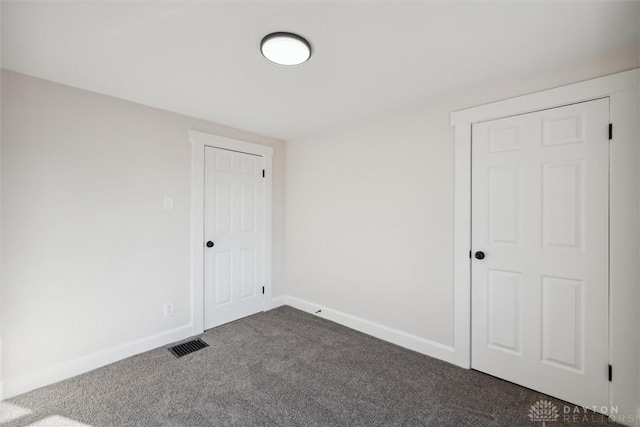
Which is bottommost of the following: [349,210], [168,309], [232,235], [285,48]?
[168,309]

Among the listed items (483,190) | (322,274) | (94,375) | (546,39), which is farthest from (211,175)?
(546,39)

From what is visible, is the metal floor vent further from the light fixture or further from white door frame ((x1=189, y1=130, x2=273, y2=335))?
the light fixture

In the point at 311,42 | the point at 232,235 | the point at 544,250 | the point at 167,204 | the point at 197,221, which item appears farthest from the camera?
the point at 232,235

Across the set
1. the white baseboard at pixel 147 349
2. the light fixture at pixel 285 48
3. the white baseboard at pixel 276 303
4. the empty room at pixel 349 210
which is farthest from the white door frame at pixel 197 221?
the light fixture at pixel 285 48

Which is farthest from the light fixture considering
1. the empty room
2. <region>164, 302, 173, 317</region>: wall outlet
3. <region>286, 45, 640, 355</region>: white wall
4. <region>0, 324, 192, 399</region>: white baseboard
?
<region>0, 324, 192, 399</region>: white baseboard

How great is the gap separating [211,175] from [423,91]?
2.28 meters

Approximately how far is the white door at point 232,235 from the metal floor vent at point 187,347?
0.30 metres

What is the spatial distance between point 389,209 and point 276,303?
204 cm

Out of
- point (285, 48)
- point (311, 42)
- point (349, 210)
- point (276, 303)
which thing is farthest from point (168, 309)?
point (311, 42)

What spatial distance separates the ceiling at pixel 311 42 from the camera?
1.42 metres

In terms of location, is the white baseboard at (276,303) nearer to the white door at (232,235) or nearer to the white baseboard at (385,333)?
the white door at (232,235)

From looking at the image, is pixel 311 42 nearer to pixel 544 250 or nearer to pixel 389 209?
pixel 389 209

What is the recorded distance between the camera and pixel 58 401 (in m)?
1.92

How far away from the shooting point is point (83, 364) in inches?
89.5
